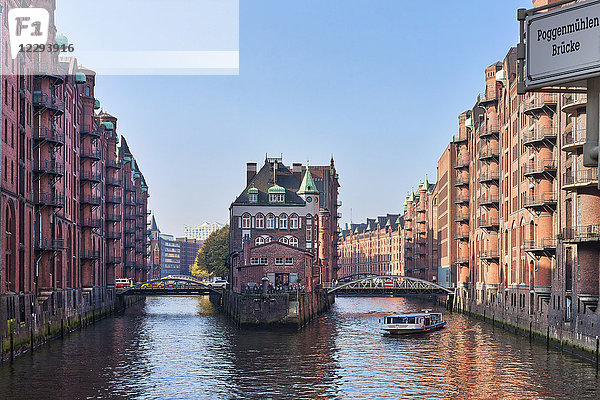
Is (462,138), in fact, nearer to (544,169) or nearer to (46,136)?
(544,169)

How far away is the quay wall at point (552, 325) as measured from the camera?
56147mm

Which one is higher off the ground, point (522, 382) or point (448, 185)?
point (448, 185)

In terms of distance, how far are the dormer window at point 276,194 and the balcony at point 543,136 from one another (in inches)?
2815

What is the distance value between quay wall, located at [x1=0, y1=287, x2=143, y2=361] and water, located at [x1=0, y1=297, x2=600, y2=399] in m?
1.30

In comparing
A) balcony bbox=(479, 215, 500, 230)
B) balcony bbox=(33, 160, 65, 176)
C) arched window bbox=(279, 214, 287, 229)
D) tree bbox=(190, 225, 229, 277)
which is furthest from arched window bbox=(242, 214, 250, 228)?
balcony bbox=(33, 160, 65, 176)

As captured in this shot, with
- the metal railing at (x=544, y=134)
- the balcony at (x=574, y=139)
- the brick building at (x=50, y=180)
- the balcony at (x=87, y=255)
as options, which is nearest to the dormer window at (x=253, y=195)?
the brick building at (x=50, y=180)

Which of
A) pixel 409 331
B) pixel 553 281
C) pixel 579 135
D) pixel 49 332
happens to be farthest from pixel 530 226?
pixel 49 332

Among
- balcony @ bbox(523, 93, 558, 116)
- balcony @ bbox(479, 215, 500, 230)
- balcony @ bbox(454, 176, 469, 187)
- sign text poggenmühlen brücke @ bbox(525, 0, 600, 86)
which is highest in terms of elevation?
balcony @ bbox(523, 93, 558, 116)

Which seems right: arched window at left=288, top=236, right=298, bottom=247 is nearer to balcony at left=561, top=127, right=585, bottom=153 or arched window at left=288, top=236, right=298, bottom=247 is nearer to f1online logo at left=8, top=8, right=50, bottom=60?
f1online logo at left=8, top=8, right=50, bottom=60

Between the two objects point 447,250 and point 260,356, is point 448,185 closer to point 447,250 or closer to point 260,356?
point 447,250

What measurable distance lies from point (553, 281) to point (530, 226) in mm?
10382

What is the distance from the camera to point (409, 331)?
3425 inches

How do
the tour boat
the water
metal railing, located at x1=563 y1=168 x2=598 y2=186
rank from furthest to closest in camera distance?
the tour boat
metal railing, located at x1=563 y1=168 x2=598 y2=186
the water

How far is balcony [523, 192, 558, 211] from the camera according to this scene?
233ft
